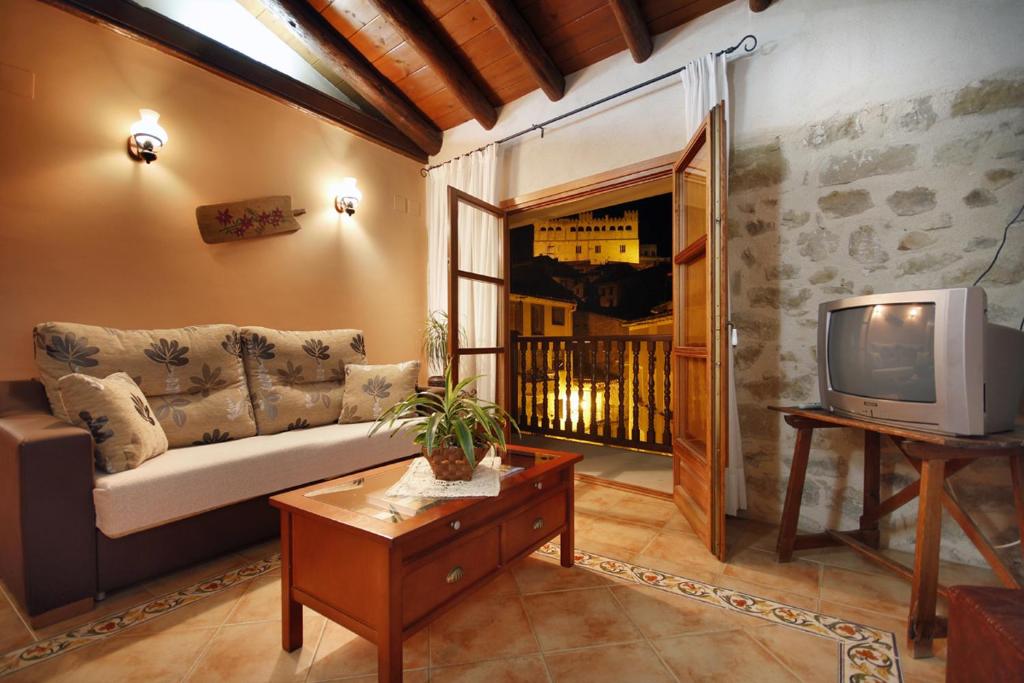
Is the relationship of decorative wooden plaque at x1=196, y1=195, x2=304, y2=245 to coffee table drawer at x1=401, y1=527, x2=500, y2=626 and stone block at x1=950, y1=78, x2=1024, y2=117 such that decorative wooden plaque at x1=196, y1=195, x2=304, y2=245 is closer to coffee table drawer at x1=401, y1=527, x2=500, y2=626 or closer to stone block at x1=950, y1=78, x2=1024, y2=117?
coffee table drawer at x1=401, y1=527, x2=500, y2=626

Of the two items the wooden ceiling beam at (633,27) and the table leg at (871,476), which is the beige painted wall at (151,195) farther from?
the table leg at (871,476)

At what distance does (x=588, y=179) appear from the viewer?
9.96 ft

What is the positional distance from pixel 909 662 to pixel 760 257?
1.73m

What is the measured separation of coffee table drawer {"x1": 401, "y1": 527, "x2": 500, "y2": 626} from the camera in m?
1.21

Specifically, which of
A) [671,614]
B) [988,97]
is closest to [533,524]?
[671,614]

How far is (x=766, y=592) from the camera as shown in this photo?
68.1 inches

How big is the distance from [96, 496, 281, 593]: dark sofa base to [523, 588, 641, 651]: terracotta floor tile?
1.28 m

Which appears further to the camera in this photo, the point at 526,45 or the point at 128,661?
the point at 526,45

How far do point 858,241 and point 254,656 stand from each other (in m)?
2.87

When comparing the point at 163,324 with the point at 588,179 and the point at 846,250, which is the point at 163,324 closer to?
the point at 588,179

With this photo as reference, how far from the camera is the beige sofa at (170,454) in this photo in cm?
149

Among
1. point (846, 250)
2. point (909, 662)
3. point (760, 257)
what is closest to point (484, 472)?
point (909, 662)

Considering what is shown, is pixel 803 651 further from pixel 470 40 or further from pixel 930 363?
pixel 470 40

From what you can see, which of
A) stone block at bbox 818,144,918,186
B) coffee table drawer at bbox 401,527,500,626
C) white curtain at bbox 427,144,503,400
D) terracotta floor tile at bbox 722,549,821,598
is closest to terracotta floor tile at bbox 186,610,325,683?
coffee table drawer at bbox 401,527,500,626
